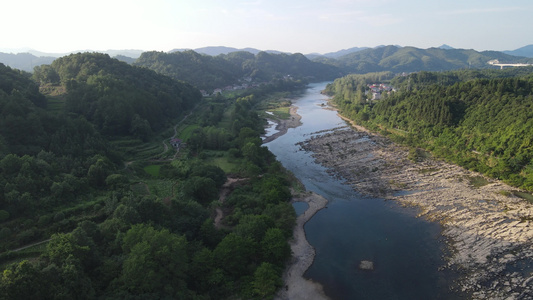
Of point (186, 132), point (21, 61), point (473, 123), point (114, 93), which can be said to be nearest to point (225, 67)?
point (21, 61)

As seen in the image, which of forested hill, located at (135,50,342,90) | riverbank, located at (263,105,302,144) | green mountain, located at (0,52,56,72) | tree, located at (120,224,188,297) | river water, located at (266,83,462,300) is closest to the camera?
tree, located at (120,224,188,297)

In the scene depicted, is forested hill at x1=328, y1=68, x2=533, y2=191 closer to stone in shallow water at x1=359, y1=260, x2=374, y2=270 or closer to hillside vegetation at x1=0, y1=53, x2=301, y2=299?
stone in shallow water at x1=359, y1=260, x2=374, y2=270

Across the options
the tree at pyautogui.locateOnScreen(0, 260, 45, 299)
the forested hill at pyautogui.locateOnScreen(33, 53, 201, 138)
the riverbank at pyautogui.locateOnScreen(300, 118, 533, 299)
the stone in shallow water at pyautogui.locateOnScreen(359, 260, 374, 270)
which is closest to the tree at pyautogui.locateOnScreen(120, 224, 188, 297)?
the tree at pyautogui.locateOnScreen(0, 260, 45, 299)

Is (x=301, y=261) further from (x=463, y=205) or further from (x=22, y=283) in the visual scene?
(x=463, y=205)

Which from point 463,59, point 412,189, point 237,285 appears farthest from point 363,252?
point 463,59

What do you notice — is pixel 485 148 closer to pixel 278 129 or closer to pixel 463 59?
pixel 278 129

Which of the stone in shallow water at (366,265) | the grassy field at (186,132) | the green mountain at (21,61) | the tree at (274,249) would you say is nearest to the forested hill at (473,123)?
the stone in shallow water at (366,265)
